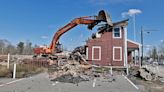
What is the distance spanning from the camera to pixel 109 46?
117ft

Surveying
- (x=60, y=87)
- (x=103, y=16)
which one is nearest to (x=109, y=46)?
(x=103, y=16)

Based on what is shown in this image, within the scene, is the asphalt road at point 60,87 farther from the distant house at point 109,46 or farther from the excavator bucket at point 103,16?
the distant house at point 109,46

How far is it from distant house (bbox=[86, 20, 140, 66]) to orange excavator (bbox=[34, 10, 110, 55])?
10.2ft

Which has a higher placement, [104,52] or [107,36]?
[107,36]

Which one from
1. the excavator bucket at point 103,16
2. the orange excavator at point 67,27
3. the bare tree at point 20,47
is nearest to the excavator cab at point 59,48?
the orange excavator at point 67,27

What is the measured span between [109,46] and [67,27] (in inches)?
259

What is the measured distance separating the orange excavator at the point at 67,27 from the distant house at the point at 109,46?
310 cm

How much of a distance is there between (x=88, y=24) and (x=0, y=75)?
15431 millimetres

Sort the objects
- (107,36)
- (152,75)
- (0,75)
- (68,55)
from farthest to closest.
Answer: (68,55), (107,36), (152,75), (0,75)

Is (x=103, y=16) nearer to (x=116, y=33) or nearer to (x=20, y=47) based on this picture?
(x=116, y=33)

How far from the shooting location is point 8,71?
22.8 m

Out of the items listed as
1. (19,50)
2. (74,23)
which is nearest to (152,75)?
(74,23)

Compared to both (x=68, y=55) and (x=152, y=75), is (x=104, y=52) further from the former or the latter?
(x=152, y=75)

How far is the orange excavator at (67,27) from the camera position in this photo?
106 ft
